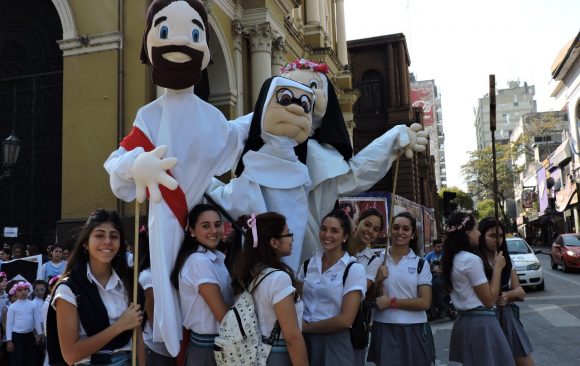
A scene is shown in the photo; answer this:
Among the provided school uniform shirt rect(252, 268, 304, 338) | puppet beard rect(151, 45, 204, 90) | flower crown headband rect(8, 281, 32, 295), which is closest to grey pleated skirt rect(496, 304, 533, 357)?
school uniform shirt rect(252, 268, 304, 338)

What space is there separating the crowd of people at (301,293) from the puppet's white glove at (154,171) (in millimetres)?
353

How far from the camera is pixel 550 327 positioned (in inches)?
360

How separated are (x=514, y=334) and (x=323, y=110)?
8.11ft

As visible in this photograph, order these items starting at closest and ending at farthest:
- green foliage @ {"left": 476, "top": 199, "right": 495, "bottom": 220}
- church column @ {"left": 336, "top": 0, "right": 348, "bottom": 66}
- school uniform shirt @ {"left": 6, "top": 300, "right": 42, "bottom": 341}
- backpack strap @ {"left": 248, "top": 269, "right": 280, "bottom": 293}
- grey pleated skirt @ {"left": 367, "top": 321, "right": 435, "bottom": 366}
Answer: backpack strap @ {"left": 248, "top": 269, "right": 280, "bottom": 293}
grey pleated skirt @ {"left": 367, "top": 321, "right": 435, "bottom": 366}
school uniform shirt @ {"left": 6, "top": 300, "right": 42, "bottom": 341}
church column @ {"left": 336, "top": 0, "right": 348, "bottom": 66}
green foliage @ {"left": 476, "top": 199, "right": 495, "bottom": 220}

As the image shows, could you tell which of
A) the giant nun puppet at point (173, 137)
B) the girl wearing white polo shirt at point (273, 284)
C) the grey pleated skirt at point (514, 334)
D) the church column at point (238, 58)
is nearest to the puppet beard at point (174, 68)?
the giant nun puppet at point (173, 137)

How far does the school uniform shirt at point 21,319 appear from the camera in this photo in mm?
6977

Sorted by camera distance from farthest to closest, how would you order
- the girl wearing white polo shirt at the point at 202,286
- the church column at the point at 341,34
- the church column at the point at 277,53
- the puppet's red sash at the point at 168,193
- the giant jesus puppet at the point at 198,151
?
the church column at the point at 341,34 → the church column at the point at 277,53 → the puppet's red sash at the point at 168,193 → the giant jesus puppet at the point at 198,151 → the girl wearing white polo shirt at the point at 202,286

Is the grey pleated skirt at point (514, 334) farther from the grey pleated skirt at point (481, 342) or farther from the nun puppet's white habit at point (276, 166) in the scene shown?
the nun puppet's white habit at point (276, 166)

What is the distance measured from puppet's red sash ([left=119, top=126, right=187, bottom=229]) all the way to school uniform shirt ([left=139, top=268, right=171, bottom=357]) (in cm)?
45

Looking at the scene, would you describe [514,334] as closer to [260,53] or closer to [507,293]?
[507,293]

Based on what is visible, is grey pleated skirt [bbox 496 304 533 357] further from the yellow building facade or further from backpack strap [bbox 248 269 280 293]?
the yellow building facade

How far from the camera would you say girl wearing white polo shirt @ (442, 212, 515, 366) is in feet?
13.3

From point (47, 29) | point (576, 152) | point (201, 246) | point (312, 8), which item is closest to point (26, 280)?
point (201, 246)

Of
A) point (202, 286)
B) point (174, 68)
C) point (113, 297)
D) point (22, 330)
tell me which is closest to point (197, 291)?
point (202, 286)
